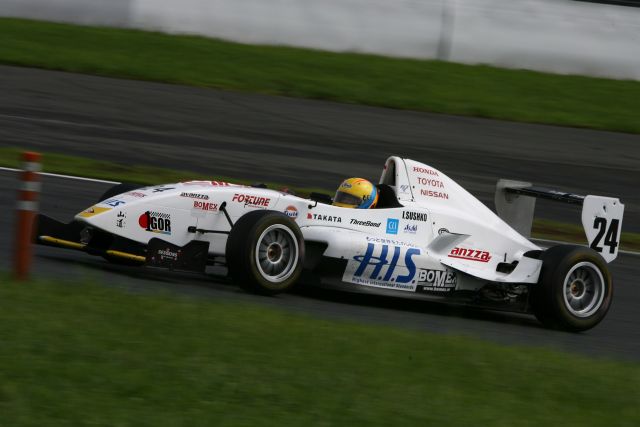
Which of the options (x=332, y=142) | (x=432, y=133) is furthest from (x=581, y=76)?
(x=332, y=142)

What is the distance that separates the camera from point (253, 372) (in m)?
5.50

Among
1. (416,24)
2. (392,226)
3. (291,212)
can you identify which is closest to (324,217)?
(291,212)

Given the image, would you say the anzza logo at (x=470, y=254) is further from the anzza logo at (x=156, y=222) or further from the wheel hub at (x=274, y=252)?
the anzza logo at (x=156, y=222)

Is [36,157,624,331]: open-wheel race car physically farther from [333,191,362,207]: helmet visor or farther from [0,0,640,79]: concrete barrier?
[0,0,640,79]: concrete barrier

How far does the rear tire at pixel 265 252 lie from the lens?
Result: 26.3 ft

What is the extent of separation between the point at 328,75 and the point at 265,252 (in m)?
11.8

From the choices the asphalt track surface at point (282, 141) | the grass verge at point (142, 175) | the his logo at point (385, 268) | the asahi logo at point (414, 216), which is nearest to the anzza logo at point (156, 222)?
the his logo at point (385, 268)

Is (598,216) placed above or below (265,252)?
above

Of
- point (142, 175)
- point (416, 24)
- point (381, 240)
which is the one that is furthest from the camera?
point (416, 24)

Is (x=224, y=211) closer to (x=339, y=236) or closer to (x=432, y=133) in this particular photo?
(x=339, y=236)

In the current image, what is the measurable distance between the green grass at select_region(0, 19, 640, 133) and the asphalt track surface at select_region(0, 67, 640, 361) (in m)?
0.46

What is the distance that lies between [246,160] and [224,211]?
6.48m

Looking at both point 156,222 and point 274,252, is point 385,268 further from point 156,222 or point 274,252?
point 156,222

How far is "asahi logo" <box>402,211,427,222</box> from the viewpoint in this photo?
907 centimetres
